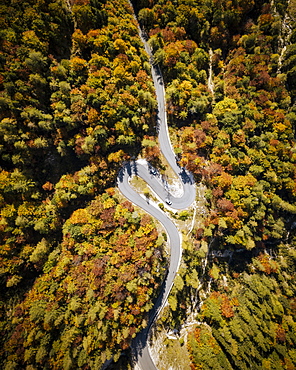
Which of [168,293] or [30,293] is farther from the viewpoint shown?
[168,293]

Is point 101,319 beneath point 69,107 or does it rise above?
beneath

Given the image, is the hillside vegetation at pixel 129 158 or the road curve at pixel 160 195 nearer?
the hillside vegetation at pixel 129 158

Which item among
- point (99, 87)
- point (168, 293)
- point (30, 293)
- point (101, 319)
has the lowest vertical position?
point (168, 293)

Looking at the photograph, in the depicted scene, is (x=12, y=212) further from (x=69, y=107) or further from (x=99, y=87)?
(x=99, y=87)

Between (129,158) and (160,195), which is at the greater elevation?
(129,158)

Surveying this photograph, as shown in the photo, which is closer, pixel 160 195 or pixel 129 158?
pixel 160 195

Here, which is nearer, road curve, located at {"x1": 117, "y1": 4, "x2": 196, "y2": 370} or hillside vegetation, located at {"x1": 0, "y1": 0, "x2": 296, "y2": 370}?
hillside vegetation, located at {"x1": 0, "y1": 0, "x2": 296, "y2": 370}

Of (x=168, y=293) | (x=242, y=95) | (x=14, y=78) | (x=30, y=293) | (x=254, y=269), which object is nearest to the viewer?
(x=14, y=78)

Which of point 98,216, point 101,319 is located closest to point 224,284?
point 101,319
